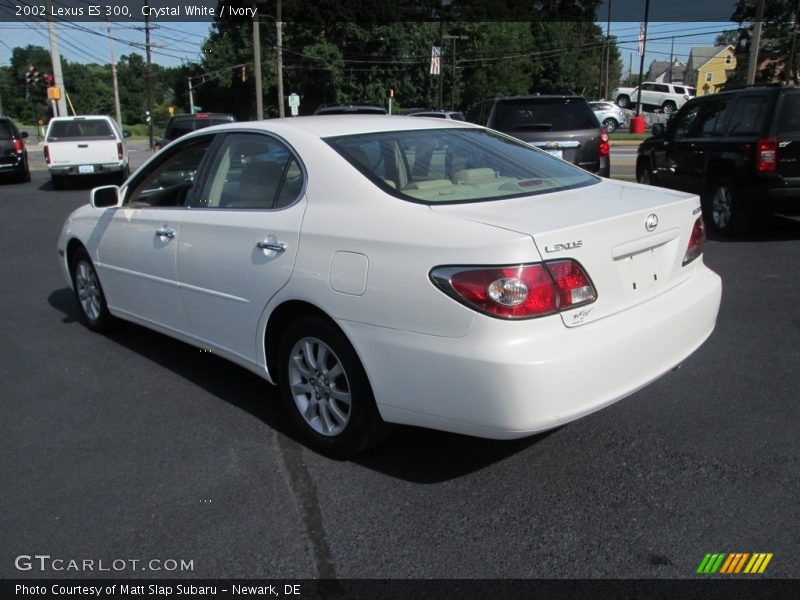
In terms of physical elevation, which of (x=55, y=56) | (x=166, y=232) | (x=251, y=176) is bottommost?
(x=166, y=232)

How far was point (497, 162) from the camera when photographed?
401cm

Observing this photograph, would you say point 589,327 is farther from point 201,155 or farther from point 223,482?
point 201,155

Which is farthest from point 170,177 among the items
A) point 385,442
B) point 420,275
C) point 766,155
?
point 766,155

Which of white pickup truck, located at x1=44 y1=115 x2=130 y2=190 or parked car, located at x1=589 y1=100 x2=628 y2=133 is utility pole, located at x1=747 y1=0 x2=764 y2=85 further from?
parked car, located at x1=589 y1=100 x2=628 y2=133

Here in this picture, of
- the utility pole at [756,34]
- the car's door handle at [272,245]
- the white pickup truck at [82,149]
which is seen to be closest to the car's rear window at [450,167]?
the car's door handle at [272,245]

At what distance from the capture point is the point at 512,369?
2805 millimetres

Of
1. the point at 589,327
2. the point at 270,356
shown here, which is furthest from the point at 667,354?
the point at 270,356

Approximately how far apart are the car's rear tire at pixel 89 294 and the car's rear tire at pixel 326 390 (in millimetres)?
2384

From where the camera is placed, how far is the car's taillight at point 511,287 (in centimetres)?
284

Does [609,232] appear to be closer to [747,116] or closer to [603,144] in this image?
[747,116]

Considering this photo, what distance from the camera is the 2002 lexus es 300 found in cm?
287

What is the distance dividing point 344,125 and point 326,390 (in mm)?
1476

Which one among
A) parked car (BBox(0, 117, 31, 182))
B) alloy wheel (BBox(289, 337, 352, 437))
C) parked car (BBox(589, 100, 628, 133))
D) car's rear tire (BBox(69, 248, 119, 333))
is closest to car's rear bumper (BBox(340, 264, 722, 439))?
alloy wheel (BBox(289, 337, 352, 437))

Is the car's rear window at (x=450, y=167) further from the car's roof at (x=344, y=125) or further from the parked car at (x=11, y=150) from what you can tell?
the parked car at (x=11, y=150)
